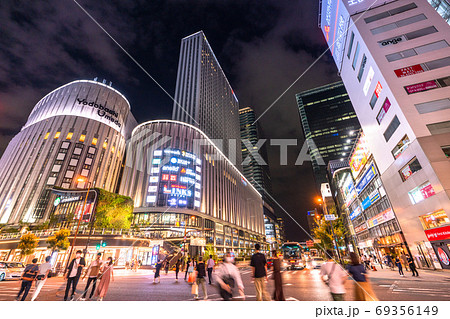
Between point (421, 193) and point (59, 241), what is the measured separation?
142ft

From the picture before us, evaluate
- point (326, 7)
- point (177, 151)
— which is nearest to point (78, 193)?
point (177, 151)

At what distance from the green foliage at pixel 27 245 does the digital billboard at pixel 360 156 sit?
51.6 meters

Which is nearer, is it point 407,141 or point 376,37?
point 407,141

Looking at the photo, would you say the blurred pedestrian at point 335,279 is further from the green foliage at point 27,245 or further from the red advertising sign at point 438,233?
the green foliage at point 27,245

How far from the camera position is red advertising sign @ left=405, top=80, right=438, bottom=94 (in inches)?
844

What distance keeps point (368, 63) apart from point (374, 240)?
28.6 metres

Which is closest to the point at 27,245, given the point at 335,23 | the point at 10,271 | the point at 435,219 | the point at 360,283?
the point at 10,271

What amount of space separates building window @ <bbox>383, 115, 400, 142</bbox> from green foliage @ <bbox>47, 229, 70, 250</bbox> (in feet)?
145

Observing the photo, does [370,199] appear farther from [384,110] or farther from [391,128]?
[384,110]

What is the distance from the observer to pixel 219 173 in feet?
240

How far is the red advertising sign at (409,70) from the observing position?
22.8m

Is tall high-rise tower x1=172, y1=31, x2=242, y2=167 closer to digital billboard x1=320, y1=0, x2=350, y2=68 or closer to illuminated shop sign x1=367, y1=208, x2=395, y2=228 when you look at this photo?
digital billboard x1=320, y1=0, x2=350, y2=68
